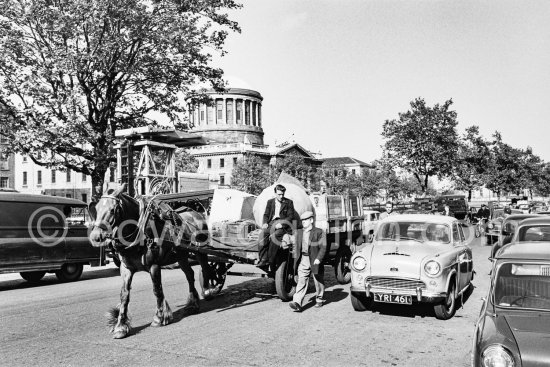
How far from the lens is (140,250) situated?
715 cm

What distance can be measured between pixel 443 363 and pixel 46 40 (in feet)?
63.5

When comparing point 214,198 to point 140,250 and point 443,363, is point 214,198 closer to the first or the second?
point 140,250

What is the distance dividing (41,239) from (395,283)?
8986mm

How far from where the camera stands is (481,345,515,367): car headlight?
4031mm

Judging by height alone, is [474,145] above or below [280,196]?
above

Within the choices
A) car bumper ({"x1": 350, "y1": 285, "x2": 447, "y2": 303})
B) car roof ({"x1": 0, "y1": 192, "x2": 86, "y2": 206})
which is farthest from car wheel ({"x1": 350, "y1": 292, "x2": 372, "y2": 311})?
car roof ({"x1": 0, "y1": 192, "x2": 86, "y2": 206})

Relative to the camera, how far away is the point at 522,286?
16.6ft

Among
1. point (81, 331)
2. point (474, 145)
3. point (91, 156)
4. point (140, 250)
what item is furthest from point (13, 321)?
point (474, 145)

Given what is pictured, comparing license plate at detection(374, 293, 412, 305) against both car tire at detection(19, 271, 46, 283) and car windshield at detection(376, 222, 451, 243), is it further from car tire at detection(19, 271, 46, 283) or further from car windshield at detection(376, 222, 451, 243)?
car tire at detection(19, 271, 46, 283)

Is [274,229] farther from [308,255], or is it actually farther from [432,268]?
[432,268]

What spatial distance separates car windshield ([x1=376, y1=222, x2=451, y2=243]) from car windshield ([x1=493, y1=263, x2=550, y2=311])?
12.9 ft

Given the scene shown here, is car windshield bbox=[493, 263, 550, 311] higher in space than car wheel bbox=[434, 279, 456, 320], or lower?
higher

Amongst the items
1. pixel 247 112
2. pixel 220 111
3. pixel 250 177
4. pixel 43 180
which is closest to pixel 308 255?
pixel 250 177

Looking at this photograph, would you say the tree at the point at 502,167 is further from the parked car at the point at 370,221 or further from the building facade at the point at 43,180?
the building facade at the point at 43,180
